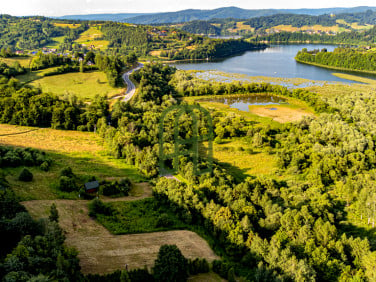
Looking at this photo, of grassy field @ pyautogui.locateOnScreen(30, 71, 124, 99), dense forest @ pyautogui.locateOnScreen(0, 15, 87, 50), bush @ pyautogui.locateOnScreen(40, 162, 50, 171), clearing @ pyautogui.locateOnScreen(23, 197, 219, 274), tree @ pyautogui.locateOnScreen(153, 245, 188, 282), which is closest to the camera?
tree @ pyautogui.locateOnScreen(153, 245, 188, 282)

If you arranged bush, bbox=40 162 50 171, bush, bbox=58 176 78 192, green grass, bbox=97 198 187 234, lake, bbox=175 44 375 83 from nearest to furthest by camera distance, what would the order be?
green grass, bbox=97 198 187 234, bush, bbox=58 176 78 192, bush, bbox=40 162 50 171, lake, bbox=175 44 375 83

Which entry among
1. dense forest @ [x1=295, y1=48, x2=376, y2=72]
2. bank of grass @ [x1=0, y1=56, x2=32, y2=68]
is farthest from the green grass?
dense forest @ [x1=295, y1=48, x2=376, y2=72]

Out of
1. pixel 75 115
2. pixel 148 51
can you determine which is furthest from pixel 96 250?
pixel 148 51

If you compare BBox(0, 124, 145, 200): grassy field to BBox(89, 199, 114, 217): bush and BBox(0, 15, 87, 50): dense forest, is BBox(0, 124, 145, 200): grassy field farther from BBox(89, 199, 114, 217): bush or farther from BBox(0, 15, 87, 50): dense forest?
BBox(0, 15, 87, 50): dense forest

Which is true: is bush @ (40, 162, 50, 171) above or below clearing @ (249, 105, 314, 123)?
below

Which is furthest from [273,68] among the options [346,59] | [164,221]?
[164,221]

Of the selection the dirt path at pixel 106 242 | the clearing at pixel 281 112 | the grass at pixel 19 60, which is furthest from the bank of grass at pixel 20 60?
the clearing at pixel 281 112
